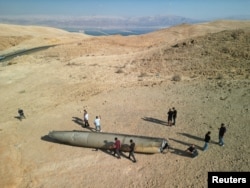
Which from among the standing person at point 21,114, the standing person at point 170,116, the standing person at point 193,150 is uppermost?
the standing person at point 170,116

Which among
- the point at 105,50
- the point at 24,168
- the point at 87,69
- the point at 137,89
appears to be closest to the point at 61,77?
the point at 87,69

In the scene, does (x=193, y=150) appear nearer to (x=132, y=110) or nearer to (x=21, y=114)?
(x=132, y=110)

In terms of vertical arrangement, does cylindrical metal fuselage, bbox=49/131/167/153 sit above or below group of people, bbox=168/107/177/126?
Result: below

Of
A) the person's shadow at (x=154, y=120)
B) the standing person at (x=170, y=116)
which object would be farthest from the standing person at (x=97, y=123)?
the standing person at (x=170, y=116)

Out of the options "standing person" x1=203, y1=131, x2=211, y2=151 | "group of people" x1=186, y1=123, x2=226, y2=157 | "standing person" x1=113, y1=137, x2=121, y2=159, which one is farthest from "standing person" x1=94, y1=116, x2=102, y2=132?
"standing person" x1=203, y1=131, x2=211, y2=151

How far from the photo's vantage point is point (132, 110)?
977 inches

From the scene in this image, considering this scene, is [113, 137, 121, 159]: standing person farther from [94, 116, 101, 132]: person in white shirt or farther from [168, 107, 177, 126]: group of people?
[168, 107, 177, 126]: group of people

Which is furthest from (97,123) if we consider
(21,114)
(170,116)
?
(21,114)

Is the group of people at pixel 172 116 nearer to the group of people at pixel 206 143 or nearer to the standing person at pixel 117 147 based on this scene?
the group of people at pixel 206 143

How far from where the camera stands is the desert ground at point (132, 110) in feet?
53.8

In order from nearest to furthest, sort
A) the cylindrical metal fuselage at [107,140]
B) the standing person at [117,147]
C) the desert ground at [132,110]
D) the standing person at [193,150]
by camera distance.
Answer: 1. the desert ground at [132,110]
2. the standing person at [193,150]
3. the standing person at [117,147]
4. the cylindrical metal fuselage at [107,140]

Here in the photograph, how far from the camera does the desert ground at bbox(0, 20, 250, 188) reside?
53.8 ft

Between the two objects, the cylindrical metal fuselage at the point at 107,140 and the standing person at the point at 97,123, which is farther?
the standing person at the point at 97,123

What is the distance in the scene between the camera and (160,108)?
2470cm
